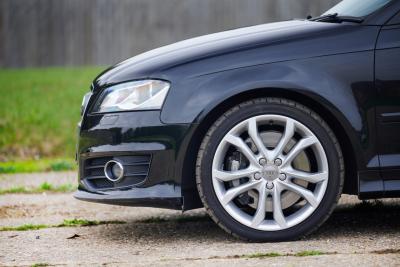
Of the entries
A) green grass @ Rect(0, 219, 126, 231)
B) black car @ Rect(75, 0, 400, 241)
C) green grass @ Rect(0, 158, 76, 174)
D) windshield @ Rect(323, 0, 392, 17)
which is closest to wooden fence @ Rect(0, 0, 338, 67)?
green grass @ Rect(0, 158, 76, 174)

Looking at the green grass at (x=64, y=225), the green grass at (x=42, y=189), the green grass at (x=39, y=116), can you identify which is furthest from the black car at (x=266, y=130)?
the green grass at (x=39, y=116)

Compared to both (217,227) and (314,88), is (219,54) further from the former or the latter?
(217,227)

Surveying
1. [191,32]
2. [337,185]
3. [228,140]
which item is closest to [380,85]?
[337,185]

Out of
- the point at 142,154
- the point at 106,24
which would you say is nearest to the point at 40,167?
the point at 142,154

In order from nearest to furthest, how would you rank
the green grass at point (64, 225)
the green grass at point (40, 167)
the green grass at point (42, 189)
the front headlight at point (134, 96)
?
the front headlight at point (134, 96), the green grass at point (64, 225), the green grass at point (42, 189), the green grass at point (40, 167)

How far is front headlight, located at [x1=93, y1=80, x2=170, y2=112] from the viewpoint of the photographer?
4.43 meters

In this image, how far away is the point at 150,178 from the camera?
4422mm

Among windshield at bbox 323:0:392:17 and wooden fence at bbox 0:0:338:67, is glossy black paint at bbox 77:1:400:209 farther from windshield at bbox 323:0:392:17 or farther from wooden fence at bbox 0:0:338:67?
wooden fence at bbox 0:0:338:67

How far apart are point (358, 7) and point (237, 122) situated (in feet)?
A: 3.55

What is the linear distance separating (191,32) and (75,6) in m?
2.39

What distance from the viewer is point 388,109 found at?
437 cm

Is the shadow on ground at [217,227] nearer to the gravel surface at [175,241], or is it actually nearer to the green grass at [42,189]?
the gravel surface at [175,241]

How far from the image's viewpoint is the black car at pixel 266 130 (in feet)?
14.3

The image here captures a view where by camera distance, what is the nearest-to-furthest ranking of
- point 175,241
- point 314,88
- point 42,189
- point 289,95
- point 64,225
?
point 314,88, point 289,95, point 175,241, point 64,225, point 42,189
